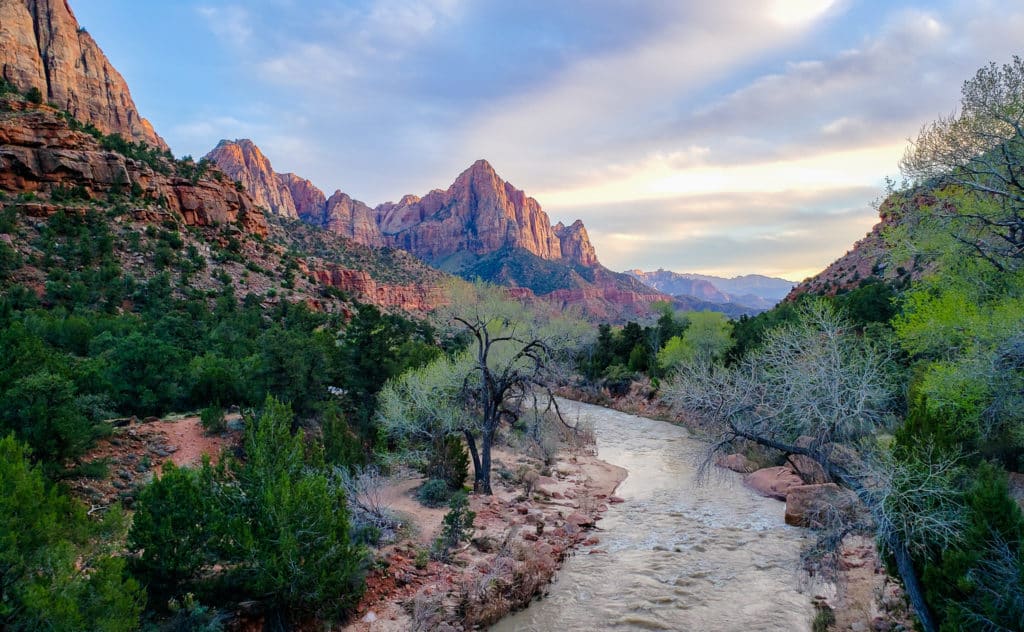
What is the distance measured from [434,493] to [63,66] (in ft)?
271

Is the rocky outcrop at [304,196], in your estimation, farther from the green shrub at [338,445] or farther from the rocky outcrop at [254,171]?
the green shrub at [338,445]

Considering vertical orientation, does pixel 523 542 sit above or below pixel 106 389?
below

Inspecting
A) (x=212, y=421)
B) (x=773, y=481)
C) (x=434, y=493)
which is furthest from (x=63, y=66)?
(x=773, y=481)

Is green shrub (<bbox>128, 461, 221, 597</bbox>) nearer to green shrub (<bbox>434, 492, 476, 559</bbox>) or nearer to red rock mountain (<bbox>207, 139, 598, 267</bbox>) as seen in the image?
green shrub (<bbox>434, 492, 476, 559</bbox>)

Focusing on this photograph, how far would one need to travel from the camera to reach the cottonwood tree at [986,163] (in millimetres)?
9281

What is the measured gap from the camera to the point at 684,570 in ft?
35.8

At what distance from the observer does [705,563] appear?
11.3 metres

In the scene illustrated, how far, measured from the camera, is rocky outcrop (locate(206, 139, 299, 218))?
481ft

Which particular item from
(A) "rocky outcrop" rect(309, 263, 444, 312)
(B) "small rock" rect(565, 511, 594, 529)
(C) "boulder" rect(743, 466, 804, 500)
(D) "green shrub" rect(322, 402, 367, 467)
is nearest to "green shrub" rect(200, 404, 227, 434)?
(D) "green shrub" rect(322, 402, 367, 467)

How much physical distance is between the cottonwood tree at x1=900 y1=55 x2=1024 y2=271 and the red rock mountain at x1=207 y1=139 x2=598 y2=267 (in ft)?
442

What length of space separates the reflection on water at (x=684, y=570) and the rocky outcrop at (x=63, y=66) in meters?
66.7

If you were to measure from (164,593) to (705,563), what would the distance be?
33.9ft

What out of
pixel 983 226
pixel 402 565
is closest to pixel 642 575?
pixel 402 565

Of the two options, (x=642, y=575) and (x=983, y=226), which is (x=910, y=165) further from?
(x=642, y=575)
